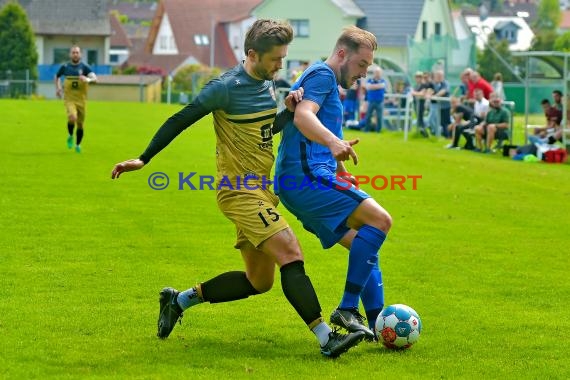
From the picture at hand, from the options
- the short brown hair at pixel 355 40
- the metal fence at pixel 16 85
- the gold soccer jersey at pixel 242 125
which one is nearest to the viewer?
the gold soccer jersey at pixel 242 125

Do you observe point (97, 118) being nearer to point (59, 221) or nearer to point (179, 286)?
point (59, 221)

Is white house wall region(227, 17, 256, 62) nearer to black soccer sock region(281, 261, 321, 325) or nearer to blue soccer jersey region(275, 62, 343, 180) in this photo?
blue soccer jersey region(275, 62, 343, 180)

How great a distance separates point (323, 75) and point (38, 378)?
255cm

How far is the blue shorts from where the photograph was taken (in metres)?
7.47

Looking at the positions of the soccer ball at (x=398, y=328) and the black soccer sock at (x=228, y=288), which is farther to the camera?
the black soccer sock at (x=228, y=288)

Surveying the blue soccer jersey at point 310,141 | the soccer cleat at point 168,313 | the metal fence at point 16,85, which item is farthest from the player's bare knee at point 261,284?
the metal fence at point 16,85

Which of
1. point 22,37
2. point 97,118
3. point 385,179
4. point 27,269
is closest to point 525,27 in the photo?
point 22,37

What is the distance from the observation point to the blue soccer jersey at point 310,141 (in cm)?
748

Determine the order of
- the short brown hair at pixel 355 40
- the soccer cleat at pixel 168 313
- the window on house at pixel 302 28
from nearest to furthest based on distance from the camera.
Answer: the short brown hair at pixel 355 40 → the soccer cleat at pixel 168 313 → the window on house at pixel 302 28

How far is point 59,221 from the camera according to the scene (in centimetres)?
1367

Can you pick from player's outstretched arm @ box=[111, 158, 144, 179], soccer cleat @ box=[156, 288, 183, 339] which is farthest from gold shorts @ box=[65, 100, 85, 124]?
player's outstretched arm @ box=[111, 158, 144, 179]

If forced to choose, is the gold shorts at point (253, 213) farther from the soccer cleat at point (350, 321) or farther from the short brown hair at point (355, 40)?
the short brown hair at point (355, 40)

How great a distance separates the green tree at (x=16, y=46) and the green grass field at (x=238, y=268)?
57.2 metres

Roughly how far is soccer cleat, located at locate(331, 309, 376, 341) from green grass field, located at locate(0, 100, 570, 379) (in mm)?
160
